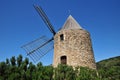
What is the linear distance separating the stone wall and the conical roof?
48 centimetres

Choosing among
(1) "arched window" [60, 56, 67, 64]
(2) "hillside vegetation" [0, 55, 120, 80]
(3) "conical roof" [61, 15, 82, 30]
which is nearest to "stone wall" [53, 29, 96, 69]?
(1) "arched window" [60, 56, 67, 64]

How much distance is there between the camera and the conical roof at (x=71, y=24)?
1285 cm

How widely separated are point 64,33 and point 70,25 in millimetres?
976

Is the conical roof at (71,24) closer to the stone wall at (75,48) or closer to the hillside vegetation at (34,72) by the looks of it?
the stone wall at (75,48)

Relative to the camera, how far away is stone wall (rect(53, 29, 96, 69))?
11532mm

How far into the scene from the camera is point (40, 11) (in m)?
15.1

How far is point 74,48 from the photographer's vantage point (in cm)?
1170

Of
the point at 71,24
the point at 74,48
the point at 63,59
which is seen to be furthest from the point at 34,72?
the point at 71,24

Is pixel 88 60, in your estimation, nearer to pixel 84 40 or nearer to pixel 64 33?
pixel 84 40

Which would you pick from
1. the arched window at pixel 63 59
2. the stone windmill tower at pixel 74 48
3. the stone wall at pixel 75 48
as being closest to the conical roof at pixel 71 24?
the stone windmill tower at pixel 74 48

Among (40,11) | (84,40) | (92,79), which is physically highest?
(40,11)

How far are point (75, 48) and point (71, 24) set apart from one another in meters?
2.16

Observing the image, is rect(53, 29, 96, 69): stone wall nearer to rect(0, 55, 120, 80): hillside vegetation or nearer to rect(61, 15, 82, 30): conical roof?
rect(61, 15, 82, 30): conical roof

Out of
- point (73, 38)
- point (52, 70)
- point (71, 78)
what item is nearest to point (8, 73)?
point (52, 70)
